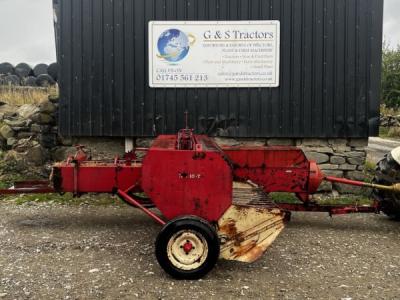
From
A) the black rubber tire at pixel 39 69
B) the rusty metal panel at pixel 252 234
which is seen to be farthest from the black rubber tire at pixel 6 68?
the rusty metal panel at pixel 252 234

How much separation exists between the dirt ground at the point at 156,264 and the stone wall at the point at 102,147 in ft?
5.61

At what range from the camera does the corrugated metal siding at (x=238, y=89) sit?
315 inches


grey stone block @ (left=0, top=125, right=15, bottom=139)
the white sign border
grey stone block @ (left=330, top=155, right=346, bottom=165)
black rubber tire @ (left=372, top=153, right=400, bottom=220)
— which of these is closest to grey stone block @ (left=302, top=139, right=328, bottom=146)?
grey stone block @ (left=330, top=155, right=346, bottom=165)

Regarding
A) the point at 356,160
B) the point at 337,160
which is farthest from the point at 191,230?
the point at 356,160

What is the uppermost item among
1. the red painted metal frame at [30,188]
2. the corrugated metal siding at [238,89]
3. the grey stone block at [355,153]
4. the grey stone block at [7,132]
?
the corrugated metal siding at [238,89]

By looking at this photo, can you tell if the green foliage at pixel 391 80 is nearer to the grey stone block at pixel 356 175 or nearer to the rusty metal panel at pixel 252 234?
the grey stone block at pixel 356 175

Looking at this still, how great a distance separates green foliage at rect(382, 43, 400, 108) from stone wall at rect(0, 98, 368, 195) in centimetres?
2232

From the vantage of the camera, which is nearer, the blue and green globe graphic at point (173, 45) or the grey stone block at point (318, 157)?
the blue and green globe graphic at point (173, 45)

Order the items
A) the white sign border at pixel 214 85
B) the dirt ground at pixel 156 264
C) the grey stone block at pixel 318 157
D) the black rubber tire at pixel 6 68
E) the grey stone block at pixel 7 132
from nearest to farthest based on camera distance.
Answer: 1. the dirt ground at pixel 156 264
2. the white sign border at pixel 214 85
3. the grey stone block at pixel 318 157
4. the grey stone block at pixel 7 132
5. the black rubber tire at pixel 6 68

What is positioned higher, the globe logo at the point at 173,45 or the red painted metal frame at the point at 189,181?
the globe logo at the point at 173,45

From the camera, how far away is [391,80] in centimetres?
2997

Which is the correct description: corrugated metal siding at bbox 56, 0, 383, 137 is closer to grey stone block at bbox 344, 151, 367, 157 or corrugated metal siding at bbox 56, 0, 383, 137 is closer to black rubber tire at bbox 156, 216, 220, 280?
grey stone block at bbox 344, 151, 367, 157

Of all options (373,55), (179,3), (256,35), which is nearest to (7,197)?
(179,3)

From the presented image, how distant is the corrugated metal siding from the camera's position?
8.01m
